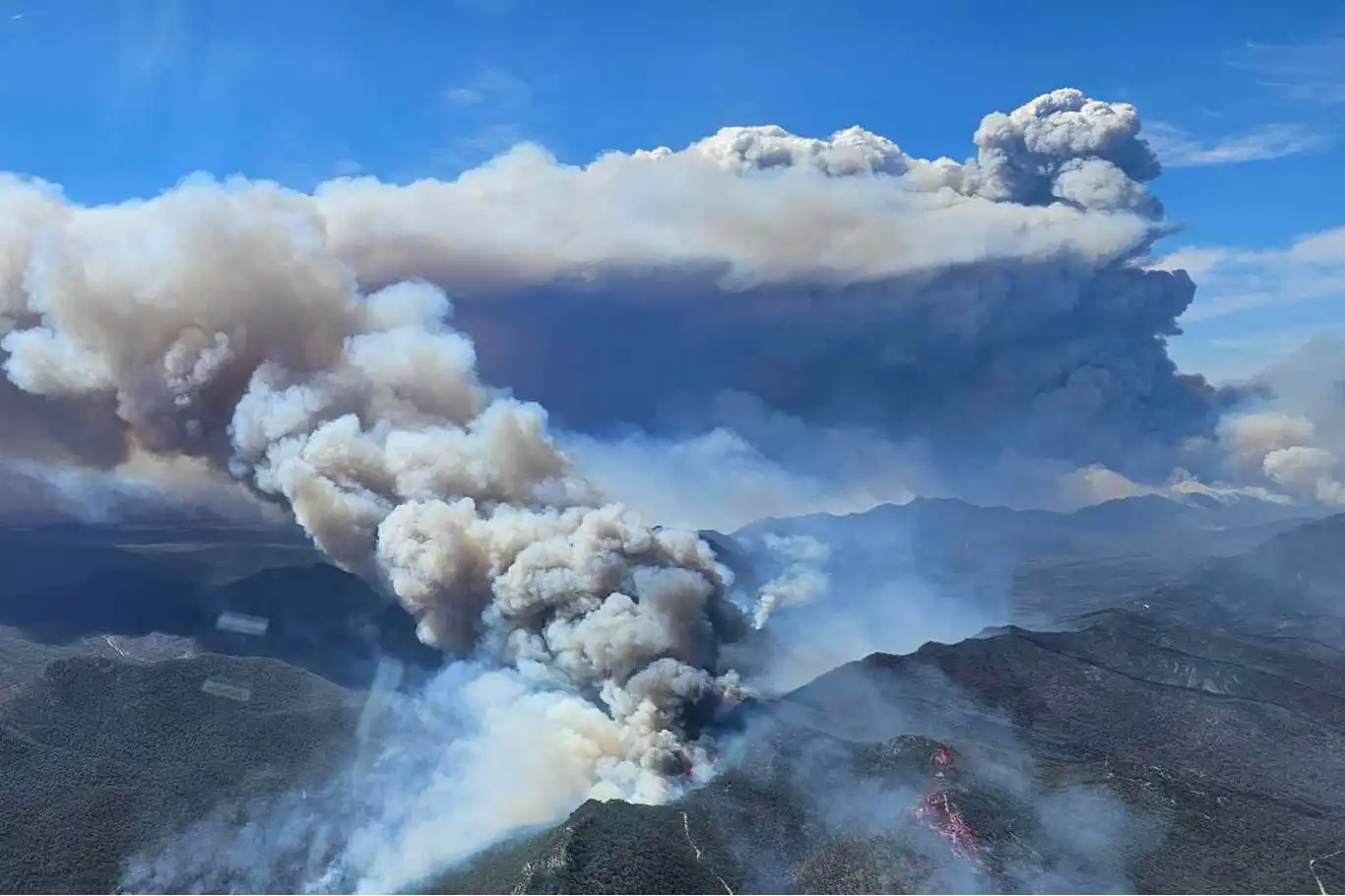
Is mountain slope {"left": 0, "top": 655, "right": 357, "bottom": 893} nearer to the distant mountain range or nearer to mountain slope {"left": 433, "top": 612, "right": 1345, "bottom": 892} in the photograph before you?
the distant mountain range

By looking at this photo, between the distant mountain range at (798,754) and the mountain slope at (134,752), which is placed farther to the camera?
the mountain slope at (134,752)

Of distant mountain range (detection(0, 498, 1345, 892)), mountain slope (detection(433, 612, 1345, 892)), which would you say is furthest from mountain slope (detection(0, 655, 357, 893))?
Result: mountain slope (detection(433, 612, 1345, 892))

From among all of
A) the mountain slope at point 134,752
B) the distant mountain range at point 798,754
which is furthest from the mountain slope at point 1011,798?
the mountain slope at point 134,752

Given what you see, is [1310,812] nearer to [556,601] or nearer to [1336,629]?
[556,601]

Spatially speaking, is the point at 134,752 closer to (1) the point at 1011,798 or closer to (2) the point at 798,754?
(2) the point at 798,754

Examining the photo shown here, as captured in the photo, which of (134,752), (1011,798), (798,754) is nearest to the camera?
(1011,798)

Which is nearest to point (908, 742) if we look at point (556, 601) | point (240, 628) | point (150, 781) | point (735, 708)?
point (735, 708)

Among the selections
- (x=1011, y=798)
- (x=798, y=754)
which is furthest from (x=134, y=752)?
(x=1011, y=798)

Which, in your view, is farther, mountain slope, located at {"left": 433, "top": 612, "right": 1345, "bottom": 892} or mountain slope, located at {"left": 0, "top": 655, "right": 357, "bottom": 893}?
mountain slope, located at {"left": 0, "top": 655, "right": 357, "bottom": 893}

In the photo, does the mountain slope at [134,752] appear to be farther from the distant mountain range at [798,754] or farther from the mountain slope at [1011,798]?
the mountain slope at [1011,798]

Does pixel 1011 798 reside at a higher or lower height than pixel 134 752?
lower

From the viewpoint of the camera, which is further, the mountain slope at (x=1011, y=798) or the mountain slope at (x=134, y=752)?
the mountain slope at (x=134, y=752)
